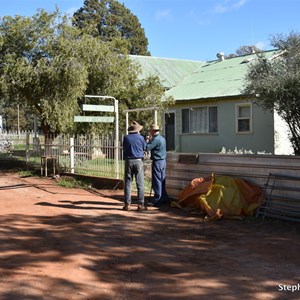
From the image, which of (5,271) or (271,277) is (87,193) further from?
(271,277)

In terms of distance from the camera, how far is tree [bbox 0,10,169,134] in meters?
15.2

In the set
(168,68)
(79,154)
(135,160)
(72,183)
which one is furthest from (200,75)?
(135,160)

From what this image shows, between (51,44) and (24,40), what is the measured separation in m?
0.93

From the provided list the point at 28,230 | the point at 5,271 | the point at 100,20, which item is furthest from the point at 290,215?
the point at 100,20

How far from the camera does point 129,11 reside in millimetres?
55469

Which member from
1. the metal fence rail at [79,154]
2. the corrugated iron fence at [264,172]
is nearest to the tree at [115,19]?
the metal fence rail at [79,154]

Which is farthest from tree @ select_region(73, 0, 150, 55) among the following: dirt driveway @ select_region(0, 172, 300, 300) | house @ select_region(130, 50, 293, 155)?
dirt driveway @ select_region(0, 172, 300, 300)

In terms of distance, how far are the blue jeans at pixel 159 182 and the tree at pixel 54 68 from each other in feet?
20.8

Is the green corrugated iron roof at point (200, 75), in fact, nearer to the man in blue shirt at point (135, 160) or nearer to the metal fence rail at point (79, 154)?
the metal fence rail at point (79, 154)

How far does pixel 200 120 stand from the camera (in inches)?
822

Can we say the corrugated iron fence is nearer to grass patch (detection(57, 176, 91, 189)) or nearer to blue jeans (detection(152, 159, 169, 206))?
blue jeans (detection(152, 159, 169, 206))

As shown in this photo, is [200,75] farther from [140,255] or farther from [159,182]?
[140,255]

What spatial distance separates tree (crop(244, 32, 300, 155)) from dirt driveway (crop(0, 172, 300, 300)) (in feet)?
18.2

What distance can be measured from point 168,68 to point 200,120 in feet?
25.0
